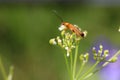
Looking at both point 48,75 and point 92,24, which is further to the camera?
point 92,24

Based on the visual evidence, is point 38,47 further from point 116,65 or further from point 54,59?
point 116,65

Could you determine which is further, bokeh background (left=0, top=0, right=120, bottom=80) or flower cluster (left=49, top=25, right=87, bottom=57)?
bokeh background (left=0, top=0, right=120, bottom=80)

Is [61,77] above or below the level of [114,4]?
below

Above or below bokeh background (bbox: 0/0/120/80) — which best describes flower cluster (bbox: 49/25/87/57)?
above

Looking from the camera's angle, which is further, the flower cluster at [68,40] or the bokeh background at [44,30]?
the bokeh background at [44,30]

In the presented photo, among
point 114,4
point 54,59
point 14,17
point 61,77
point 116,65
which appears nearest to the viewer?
point 116,65

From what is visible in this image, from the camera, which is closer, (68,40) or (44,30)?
(68,40)

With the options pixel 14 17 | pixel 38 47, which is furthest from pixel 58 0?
pixel 38 47

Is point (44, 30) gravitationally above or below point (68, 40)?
below
